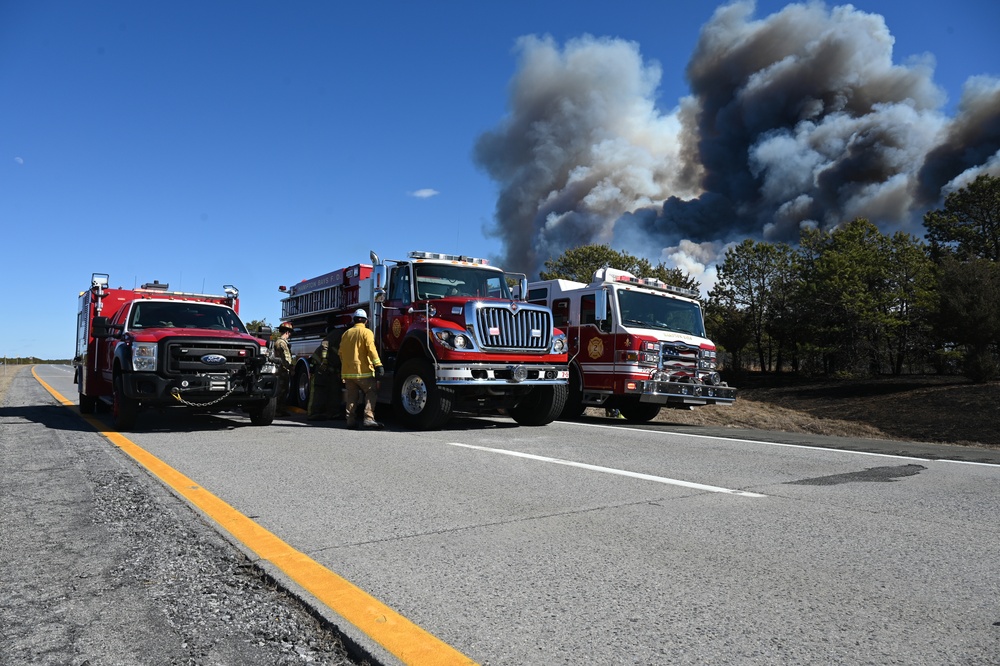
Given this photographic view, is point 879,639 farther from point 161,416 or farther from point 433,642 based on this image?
point 161,416

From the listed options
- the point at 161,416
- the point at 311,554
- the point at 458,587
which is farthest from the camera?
the point at 161,416

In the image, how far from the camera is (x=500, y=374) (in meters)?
11.1

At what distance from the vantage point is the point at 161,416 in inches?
505

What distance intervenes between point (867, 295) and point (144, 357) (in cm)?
4311

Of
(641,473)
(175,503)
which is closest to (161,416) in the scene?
(175,503)

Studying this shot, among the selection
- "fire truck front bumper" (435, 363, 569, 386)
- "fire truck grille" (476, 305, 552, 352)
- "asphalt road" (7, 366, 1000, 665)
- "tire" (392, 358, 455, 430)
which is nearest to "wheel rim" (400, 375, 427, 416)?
"tire" (392, 358, 455, 430)

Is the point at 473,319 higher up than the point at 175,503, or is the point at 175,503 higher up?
the point at 473,319

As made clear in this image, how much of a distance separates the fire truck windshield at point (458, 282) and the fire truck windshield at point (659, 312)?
8.43ft

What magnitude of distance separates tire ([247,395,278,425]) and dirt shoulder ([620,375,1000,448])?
9.58m

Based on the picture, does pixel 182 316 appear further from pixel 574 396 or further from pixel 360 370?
pixel 574 396

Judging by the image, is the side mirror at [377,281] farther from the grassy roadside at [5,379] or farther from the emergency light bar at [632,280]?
the grassy roadside at [5,379]

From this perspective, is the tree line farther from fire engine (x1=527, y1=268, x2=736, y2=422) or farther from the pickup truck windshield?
the pickup truck windshield

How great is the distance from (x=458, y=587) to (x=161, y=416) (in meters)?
10.9

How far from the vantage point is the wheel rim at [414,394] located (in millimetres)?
11141
